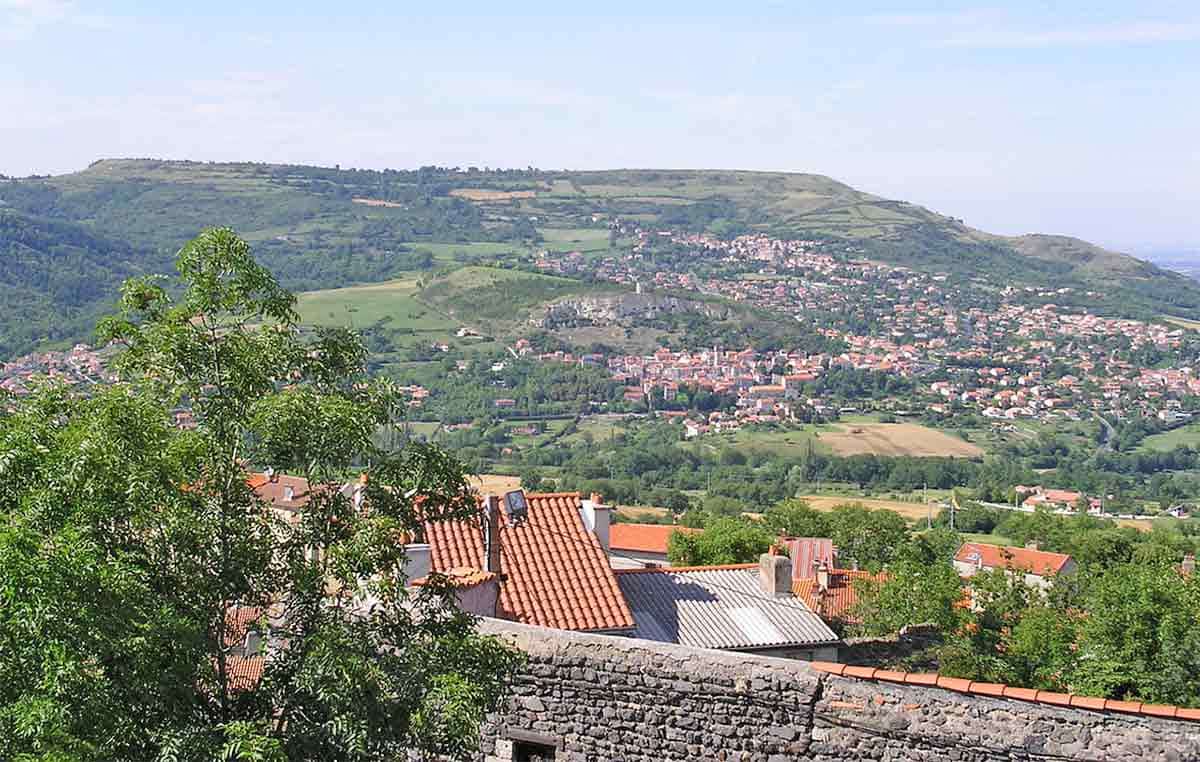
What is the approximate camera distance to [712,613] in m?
16.3

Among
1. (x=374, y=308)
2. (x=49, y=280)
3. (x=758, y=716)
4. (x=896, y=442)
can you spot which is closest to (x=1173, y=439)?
(x=896, y=442)

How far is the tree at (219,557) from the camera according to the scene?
21.6 feet

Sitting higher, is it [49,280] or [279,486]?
[279,486]

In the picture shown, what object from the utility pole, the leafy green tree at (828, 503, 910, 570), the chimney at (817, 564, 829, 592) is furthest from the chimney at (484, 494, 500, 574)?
the utility pole

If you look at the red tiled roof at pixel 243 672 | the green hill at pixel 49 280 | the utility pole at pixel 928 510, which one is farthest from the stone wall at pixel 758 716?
the green hill at pixel 49 280

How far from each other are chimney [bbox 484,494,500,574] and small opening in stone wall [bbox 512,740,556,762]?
4896mm

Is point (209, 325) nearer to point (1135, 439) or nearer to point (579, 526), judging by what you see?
point (579, 526)

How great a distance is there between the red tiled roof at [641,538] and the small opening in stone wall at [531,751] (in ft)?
170

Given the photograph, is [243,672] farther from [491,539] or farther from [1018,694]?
[491,539]

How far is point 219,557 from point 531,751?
3.13 meters

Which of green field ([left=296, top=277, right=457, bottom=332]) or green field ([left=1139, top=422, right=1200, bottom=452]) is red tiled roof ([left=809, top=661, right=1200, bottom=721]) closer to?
green field ([left=296, top=277, right=457, bottom=332])

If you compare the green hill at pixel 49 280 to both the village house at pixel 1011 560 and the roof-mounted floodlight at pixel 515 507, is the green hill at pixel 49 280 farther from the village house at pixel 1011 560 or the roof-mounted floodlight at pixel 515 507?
the roof-mounted floodlight at pixel 515 507

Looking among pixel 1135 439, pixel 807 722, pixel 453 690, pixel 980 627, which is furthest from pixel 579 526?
pixel 1135 439

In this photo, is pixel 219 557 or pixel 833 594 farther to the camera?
pixel 833 594
